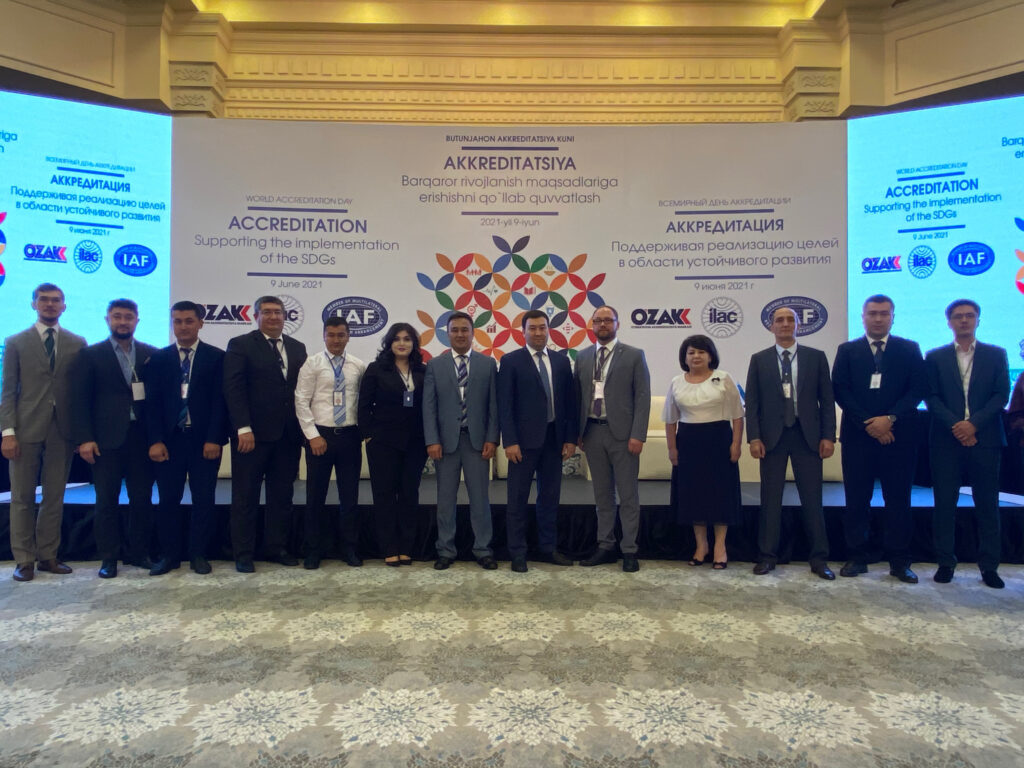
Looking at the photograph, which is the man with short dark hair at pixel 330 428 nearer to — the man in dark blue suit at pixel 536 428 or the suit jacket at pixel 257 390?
the suit jacket at pixel 257 390

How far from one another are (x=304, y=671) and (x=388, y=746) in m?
0.61

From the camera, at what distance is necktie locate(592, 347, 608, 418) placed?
368 cm

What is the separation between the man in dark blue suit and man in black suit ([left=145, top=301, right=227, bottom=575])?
5.47 feet

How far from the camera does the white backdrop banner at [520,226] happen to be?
5.37 metres

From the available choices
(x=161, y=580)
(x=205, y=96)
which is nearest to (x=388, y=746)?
(x=161, y=580)

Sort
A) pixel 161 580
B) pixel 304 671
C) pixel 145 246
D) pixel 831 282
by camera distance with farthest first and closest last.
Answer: pixel 145 246
pixel 831 282
pixel 161 580
pixel 304 671

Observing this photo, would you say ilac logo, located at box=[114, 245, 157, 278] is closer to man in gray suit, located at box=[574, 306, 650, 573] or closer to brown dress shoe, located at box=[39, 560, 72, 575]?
brown dress shoe, located at box=[39, 560, 72, 575]

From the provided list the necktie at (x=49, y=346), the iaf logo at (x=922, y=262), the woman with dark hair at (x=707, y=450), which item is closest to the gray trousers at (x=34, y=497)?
the necktie at (x=49, y=346)

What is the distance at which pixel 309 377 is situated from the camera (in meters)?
3.63

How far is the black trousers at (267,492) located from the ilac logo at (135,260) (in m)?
3.28

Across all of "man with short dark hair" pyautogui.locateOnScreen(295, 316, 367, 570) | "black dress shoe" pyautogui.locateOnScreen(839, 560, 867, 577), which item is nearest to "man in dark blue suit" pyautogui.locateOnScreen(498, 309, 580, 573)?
"man with short dark hair" pyautogui.locateOnScreen(295, 316, 367, 570)

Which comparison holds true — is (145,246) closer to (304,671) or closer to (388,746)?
(304,671)

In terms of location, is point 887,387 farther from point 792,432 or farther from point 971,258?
point 971,258

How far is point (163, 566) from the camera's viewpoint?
3500mm
